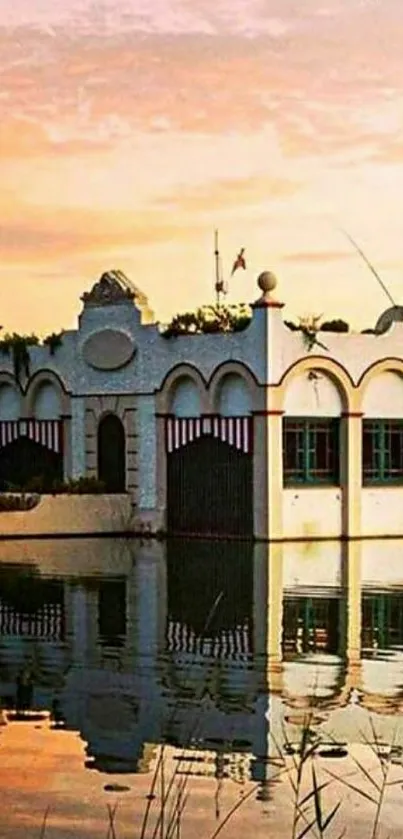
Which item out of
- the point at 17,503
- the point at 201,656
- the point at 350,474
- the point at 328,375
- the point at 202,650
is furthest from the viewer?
the point at 350,474

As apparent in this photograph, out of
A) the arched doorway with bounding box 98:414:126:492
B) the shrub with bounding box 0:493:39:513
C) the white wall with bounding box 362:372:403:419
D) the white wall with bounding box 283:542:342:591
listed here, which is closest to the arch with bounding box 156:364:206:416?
the arched doorway with bounding box 98:414:126:492

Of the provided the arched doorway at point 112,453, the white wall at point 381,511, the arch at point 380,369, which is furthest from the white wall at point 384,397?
the arched doorway at point 112,453

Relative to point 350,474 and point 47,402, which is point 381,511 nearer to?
point 350,474

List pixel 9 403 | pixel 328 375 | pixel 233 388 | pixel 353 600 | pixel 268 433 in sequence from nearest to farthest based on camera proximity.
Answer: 1. pixel 353 600
2. pixel 268 433
3. pixel 233 388
4. pixel 328 375
5. pixel 9 403

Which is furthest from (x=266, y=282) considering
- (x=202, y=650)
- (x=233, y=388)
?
(x=202, y=650)

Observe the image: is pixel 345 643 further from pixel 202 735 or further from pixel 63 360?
pixel 63 360

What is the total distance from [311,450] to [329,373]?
5.97ft

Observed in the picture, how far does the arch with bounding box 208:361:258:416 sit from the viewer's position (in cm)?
3831

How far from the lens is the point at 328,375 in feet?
129

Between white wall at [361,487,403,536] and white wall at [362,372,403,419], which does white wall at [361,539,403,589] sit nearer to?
white wall at [361,487,403,536]

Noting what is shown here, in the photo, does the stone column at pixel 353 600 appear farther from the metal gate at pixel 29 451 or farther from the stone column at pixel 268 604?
the metal gate at pixel 29 451

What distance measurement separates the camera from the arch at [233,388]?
38312mm

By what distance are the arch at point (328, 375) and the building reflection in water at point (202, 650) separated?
22.3ft

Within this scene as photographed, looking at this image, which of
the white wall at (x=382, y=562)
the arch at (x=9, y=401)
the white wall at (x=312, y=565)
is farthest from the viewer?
the arch at (x=9, y=401)
